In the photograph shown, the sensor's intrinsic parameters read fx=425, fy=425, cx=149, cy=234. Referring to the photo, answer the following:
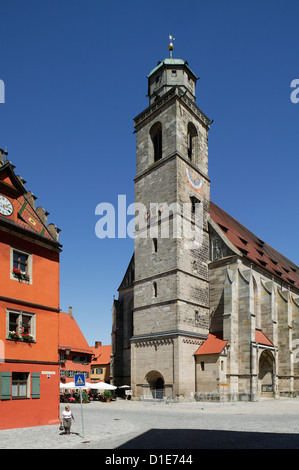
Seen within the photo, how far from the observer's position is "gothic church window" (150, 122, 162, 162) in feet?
115

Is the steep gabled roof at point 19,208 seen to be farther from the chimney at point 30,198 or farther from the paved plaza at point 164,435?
the paved plaza at point 164,435

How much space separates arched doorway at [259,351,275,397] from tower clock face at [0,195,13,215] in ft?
74.2

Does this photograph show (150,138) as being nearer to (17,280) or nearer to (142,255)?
(142,255)

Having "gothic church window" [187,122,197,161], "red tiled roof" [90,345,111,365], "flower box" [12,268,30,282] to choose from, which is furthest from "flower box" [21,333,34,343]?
"red tiled roof" [90,345,111,365]

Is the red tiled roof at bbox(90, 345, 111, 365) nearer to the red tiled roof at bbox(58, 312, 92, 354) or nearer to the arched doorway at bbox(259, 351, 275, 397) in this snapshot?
the red tiled roof at bbox(58, 312, 92, 354)

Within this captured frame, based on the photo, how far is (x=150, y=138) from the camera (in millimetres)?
35719

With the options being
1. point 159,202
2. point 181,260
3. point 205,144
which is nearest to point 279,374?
point 181,260

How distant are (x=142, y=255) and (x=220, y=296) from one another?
22.1ft

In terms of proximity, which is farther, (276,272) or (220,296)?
(276,272)

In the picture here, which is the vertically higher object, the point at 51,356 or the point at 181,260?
the point at 181,260

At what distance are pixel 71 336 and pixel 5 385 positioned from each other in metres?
26.4

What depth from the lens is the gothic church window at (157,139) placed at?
115 feet

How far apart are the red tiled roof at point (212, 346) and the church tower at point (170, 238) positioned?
456 mm

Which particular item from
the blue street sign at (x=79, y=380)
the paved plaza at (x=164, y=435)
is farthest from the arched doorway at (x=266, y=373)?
the blue street sign at (x=79, y=380)
